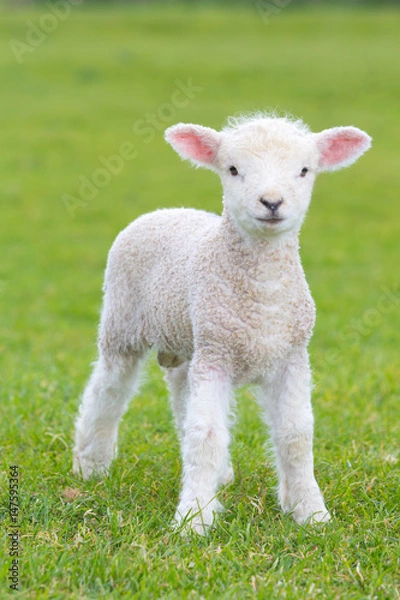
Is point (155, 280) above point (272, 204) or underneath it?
underneath

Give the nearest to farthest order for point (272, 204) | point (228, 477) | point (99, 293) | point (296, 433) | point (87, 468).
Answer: point (272, 204)
point (296, 433)
point (228, 477)
point (87, 468)
point (99, 293)

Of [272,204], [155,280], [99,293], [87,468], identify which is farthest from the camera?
[99,293]

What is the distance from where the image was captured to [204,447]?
165 inches

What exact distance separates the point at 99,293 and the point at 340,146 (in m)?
7.13

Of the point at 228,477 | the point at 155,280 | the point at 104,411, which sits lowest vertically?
the point at 228,477

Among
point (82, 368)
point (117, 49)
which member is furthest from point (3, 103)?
point (82, 368)

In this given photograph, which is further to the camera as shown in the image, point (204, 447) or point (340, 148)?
point (340, 148)

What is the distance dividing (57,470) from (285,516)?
130cm

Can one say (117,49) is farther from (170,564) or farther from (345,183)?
(170,564)

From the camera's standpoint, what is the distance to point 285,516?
14.6 ft

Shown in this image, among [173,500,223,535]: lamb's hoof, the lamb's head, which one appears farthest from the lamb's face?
[173,500,223,535]: lamb's hoof

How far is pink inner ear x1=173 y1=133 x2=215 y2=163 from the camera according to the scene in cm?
444

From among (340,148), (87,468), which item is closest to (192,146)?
(340,148)

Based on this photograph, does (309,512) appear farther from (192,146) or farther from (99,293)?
(99,293)
